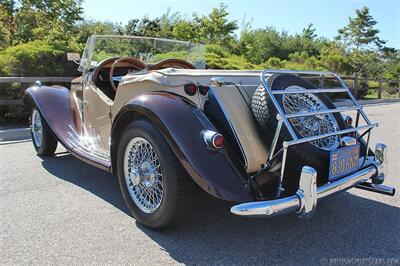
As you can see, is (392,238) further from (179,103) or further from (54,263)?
(54,263)

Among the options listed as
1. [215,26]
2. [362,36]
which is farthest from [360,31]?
[215,26]

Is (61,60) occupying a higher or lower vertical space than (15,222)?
higher

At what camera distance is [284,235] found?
320 cm

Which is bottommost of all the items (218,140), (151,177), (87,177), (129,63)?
(87,177)

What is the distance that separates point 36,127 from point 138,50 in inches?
69.5

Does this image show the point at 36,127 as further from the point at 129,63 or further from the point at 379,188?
the point at 379,188

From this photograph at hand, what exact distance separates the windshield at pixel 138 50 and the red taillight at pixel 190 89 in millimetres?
2201

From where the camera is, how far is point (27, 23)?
14.8 metres

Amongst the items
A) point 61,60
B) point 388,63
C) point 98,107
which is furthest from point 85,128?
point 388,63

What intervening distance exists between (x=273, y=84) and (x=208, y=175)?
931 mm

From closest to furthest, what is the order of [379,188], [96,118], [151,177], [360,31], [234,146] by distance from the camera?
1. [234,146]
2. [151,177]
3. [379,188]
4. [96,118]
5. [360,31]

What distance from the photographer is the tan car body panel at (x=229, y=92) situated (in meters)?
3.16

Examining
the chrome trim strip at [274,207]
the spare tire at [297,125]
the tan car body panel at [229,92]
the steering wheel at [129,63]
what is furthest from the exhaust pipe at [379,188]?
the steering wheel at [129,63]

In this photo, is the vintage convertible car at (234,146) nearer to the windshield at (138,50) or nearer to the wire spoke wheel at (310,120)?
the wire spoke wheel at (310,120)
